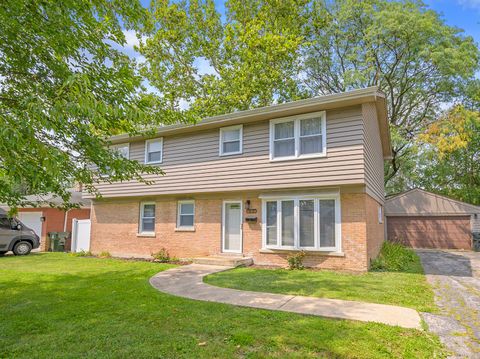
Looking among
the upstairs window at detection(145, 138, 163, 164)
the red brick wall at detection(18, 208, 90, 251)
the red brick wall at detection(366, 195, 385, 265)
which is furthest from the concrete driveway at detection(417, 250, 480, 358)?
the red brick wall at detection(18, 208, 90, 251)

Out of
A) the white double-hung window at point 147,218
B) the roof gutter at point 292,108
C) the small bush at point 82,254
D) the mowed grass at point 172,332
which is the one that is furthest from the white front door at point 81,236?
the mowed grass at point 172,332

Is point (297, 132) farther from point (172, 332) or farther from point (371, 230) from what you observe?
point (172, 332)

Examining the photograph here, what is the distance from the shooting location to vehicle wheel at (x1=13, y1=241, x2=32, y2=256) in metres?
14.6

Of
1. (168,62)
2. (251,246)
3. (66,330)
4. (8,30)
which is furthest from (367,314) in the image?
(168,62)

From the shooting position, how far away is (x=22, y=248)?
1479cm

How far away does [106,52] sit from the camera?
20.7 feet

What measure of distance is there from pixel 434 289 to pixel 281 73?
18065mm

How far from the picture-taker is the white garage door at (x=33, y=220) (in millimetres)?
18766

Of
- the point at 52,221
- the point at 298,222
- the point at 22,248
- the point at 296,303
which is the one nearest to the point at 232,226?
the point at 298,222

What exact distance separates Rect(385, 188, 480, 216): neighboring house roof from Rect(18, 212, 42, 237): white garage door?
20.7 metres

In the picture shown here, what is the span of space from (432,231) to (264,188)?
46.5 feet

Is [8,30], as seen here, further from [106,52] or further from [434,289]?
[434,289]

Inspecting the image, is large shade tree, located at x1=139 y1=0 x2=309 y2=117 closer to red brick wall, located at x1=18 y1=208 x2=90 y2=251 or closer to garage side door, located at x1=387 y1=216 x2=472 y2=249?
red brick wall, located at x1=18 y1=208 x2=90 y2=251

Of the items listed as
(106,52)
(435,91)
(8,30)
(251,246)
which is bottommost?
(251,246)
